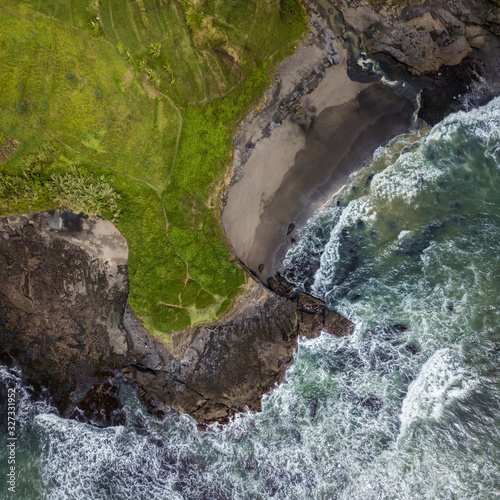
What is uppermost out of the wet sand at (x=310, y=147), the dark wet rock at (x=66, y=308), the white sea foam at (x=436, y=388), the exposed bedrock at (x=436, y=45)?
the exposed bedrock at (x=436, y=45)

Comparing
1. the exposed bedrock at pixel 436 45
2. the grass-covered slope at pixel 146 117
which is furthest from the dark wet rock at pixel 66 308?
the exposed bedrock at pixel 436 45

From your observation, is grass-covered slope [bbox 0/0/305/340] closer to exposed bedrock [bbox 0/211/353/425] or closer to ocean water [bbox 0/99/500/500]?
exposed bedrock [bbox 0/211/353/425]

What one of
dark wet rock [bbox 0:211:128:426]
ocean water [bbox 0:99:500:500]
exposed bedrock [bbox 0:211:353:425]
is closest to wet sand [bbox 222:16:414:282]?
ocean water [bbox 0:99:500:500]

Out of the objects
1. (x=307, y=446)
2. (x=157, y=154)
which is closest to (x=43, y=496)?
(x=307, y=446)

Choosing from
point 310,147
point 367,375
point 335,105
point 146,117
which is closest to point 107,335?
point 146,117

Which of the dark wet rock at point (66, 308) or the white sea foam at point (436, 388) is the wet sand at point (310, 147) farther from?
the white sea foam at point (436, 388)

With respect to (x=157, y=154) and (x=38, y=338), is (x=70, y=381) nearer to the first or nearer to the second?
(x=38, y=338)

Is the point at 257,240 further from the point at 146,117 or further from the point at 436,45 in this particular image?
the point at 436,45
